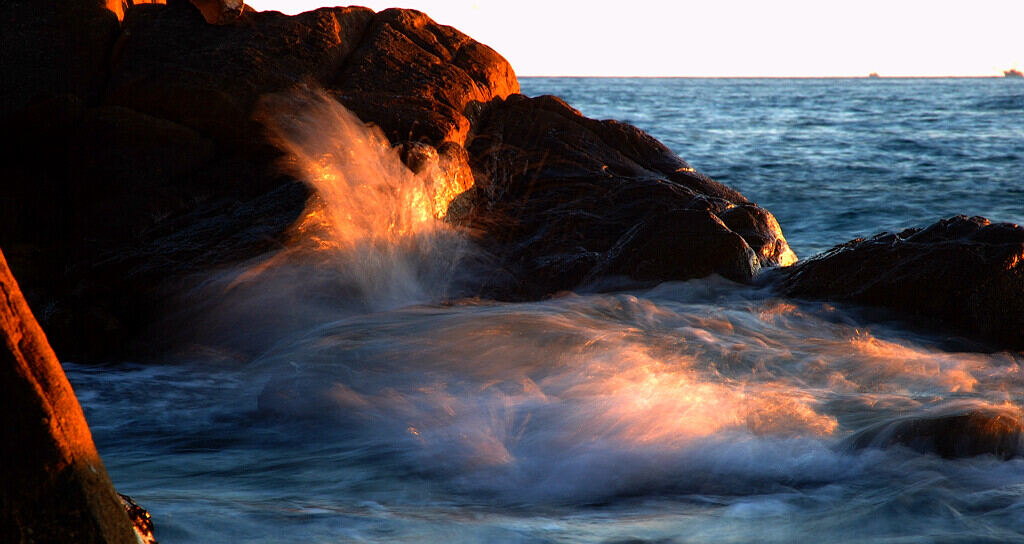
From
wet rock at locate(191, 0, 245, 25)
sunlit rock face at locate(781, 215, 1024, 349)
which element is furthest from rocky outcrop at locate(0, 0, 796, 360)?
sunlit rock face at locate(781, 215, 1024, 349)

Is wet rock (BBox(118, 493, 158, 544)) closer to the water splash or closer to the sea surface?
the sea surface

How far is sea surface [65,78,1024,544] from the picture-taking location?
3.14 m

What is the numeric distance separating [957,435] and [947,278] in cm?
231

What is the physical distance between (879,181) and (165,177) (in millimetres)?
13948

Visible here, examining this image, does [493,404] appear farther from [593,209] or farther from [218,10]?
[218,10]

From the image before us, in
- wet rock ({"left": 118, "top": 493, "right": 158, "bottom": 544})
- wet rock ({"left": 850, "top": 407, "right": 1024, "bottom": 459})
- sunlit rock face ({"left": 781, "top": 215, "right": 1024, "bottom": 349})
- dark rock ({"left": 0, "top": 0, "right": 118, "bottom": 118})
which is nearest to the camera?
wet rock ({"left": 118, "top": 493, "right": 158, "bottom": 544})

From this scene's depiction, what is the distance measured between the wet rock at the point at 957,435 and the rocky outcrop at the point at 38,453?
121 inches

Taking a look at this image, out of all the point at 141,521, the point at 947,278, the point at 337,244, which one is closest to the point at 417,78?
the point at 337,244

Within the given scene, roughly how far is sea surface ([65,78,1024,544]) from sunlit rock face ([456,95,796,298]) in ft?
1.04

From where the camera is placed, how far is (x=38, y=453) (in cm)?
159

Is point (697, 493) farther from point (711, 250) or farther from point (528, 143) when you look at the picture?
point (528, 143)

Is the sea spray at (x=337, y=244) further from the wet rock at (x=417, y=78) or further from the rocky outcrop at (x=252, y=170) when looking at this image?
the wet rock at (x=417, y=78)

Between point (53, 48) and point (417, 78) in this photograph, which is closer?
point (53, 48)

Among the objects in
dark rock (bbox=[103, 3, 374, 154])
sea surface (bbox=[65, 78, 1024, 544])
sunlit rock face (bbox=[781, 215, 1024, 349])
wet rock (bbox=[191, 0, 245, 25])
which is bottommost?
sea surface (bbox=[65, 78, 1024, 544])
